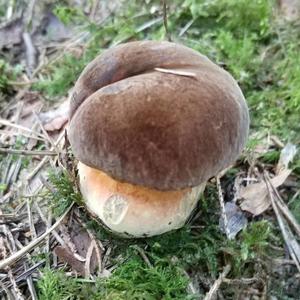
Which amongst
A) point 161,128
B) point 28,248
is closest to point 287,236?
point 161,128

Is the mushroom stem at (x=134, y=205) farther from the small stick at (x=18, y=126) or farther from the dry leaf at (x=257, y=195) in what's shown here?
the small stick at (x=18, y=126)

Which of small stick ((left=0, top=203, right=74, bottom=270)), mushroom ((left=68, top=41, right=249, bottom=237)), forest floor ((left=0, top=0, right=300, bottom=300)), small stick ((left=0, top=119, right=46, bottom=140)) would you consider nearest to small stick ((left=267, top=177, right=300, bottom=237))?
forest floor ((left=0, top=0, right=300, bottom=300))

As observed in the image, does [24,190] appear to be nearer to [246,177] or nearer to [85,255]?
[85,255]

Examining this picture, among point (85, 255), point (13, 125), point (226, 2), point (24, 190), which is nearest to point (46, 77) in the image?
point (13, 125)

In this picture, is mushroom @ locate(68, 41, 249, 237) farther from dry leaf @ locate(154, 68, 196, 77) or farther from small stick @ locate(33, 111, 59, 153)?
small stick @ locate(33, 111, 59, 153)

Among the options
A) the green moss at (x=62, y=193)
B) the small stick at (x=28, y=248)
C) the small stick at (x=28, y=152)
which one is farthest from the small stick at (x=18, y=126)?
the small stick at (x=28, y=248)

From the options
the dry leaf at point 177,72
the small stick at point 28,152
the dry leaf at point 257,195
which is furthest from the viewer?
the small stick at point 28,152

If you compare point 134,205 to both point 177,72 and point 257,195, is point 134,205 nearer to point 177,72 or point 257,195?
point 177,72
